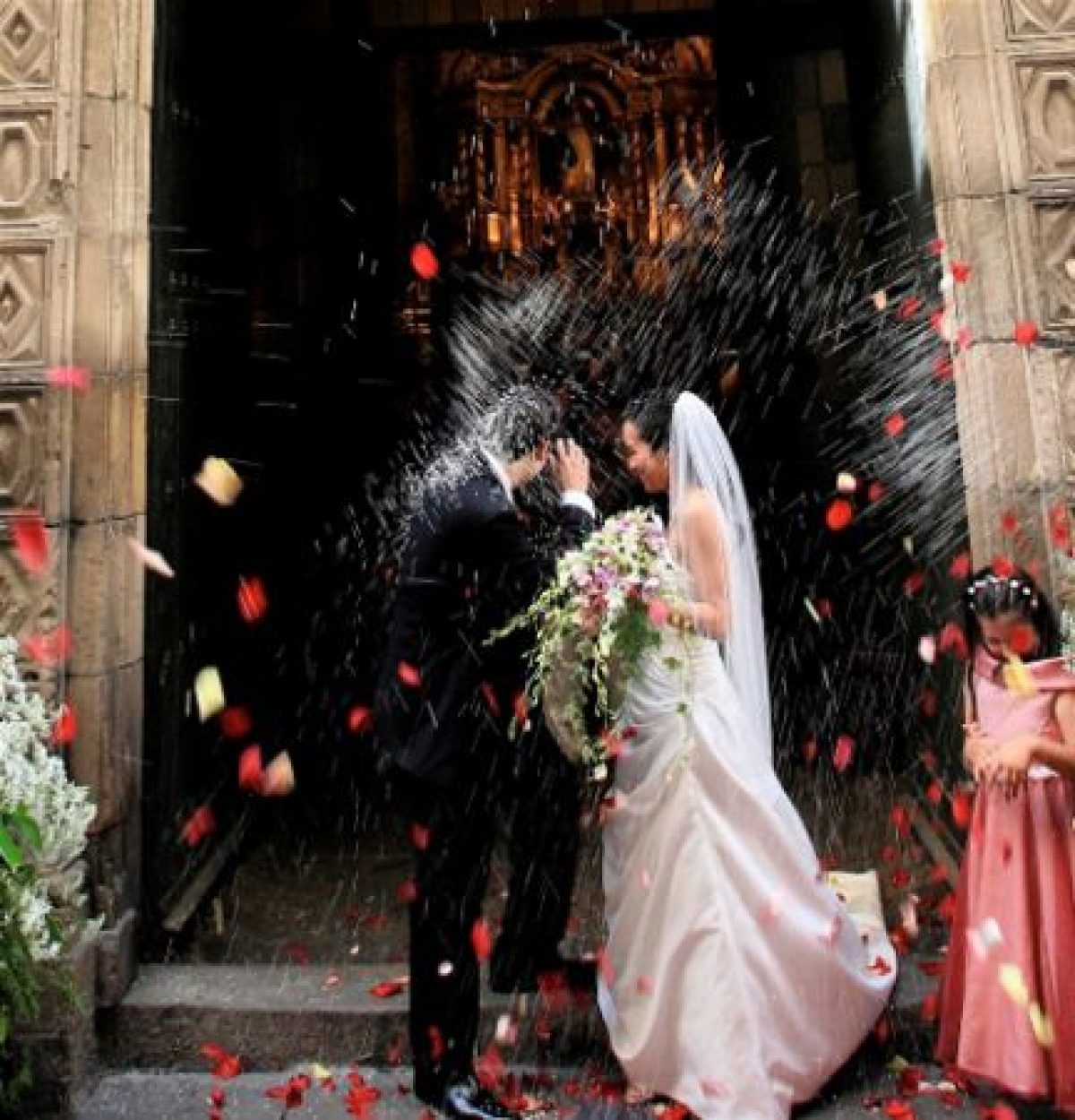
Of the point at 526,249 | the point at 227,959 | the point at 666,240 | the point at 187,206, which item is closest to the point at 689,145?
the point at 666,240

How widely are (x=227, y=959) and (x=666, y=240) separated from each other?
7.86 meters

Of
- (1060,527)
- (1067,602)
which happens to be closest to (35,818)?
(1067,602)

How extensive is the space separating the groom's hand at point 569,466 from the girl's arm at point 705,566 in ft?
1.93

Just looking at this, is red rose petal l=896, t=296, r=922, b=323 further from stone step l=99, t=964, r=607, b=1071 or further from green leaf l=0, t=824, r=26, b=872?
green leaf l=0, t=824, r=26, b=872

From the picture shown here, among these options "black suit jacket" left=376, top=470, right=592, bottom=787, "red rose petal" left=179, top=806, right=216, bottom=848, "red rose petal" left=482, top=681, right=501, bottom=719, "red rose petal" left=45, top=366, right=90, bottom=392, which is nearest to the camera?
"black suit jacket" left=376, top=470, right=592, bottom=787

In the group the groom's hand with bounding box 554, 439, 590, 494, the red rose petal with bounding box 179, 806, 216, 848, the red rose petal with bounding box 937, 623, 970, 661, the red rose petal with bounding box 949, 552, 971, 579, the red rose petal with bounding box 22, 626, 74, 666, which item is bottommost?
the red rose petal with bounding box 179, 806, 216, 848

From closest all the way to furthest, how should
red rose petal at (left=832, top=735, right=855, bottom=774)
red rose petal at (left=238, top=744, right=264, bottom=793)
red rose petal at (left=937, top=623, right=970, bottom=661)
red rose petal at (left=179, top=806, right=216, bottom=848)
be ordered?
1. red rose petal at (left=937, top=623, right=970, bottom=661)
2. red rose petal at (left=179, top=806, right=216, bottom=848)
3. red rose petal at (left=238, top=744, right=264, bottom=793)
4. red rose petal at (left=832, top=735, right=855, bottom=774)

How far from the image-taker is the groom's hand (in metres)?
4.45

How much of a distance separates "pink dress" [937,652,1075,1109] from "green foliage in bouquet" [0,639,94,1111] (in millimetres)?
3101

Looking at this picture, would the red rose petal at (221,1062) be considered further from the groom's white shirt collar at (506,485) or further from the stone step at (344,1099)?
the groom's white shirt collar at (506,485)

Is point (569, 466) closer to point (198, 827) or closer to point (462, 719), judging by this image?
point (462, 719)

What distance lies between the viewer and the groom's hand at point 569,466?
4453 mm

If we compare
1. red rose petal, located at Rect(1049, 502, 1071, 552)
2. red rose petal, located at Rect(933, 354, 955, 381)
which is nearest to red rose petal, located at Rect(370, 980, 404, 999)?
red rose petal, located at Rect(1049, 502, 1071, 552)

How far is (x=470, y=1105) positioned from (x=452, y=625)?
64.0 inches
